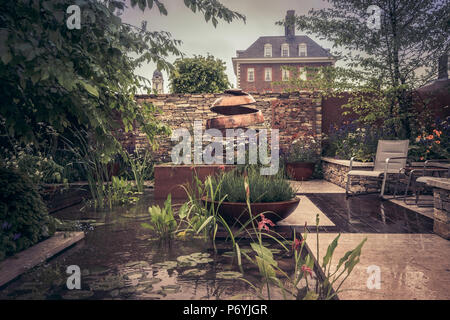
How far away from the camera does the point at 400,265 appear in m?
2.25

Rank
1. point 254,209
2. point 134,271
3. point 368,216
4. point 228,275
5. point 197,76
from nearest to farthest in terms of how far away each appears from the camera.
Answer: point 228,275 → point 134,271 → point 254,209 → point 368,216 → point 197,76

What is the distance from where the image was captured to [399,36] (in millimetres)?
6305

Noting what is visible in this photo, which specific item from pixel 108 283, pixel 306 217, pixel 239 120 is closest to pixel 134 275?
pixel 108 283

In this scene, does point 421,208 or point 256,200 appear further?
point 421,208

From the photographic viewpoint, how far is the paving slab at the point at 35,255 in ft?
6.96

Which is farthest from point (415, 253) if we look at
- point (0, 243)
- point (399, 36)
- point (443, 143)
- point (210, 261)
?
point (399, 36)

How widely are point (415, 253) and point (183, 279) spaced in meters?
1.77

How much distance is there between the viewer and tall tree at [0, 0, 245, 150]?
4.26 feet

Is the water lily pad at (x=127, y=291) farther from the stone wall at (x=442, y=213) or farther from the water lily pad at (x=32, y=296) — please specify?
the stone wall at (x=442, y=213)

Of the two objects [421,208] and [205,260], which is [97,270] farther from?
[421,208]

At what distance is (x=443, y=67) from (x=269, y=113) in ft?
12.4

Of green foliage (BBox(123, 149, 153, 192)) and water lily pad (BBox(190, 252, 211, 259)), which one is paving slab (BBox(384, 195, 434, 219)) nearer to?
water lily pad (BBox(190, 252, 211, 259))

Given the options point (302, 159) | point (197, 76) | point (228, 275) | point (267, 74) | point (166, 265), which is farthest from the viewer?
point (267, 74)

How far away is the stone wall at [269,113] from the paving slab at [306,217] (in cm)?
391
